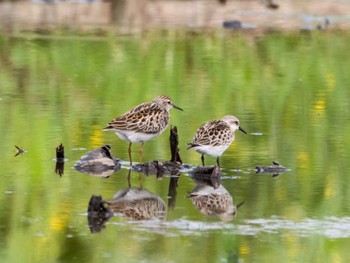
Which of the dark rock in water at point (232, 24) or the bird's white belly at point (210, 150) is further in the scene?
the dark rock in water at point (232, 24)

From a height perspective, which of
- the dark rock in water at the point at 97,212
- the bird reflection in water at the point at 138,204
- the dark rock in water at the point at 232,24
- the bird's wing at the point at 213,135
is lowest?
the dark rock in water at the point at 232,24

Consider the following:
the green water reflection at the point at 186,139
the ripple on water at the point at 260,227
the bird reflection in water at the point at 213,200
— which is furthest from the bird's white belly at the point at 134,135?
the ripple on water at the point at 260,227

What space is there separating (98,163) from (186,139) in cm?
162

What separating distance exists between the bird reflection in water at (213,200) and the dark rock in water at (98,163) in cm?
104

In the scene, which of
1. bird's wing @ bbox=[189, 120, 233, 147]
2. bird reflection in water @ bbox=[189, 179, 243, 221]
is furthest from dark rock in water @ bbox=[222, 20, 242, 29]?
bird reflection in water @ bbox=[189, 179, 243, 221]

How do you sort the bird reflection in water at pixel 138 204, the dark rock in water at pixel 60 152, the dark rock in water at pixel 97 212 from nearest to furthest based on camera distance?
the dark rock in water at pixel 97 212 < the bird reflection in water at pixel 138 204 < the dark rock in water at pixel 60 152

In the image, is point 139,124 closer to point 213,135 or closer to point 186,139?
point 213,135

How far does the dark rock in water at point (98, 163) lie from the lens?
38.5ft

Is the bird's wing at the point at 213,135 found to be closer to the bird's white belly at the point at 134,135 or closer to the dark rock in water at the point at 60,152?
the bird's white belly at the point at 134,135

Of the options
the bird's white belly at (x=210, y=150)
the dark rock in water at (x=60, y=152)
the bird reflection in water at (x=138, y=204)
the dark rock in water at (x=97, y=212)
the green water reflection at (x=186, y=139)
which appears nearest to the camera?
the green water reflection at (x=186, y=139)

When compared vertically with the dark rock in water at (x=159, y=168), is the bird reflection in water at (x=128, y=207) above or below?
above

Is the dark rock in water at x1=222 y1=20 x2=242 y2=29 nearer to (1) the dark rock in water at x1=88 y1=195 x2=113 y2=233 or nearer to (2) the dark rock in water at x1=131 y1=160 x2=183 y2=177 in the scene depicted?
(2) the dark rock in water at x1=131 y1=160 x2=183 y2=177

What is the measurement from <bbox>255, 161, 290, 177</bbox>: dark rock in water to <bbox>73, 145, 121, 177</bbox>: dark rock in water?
146 centimetres

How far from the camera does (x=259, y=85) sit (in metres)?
17.1
